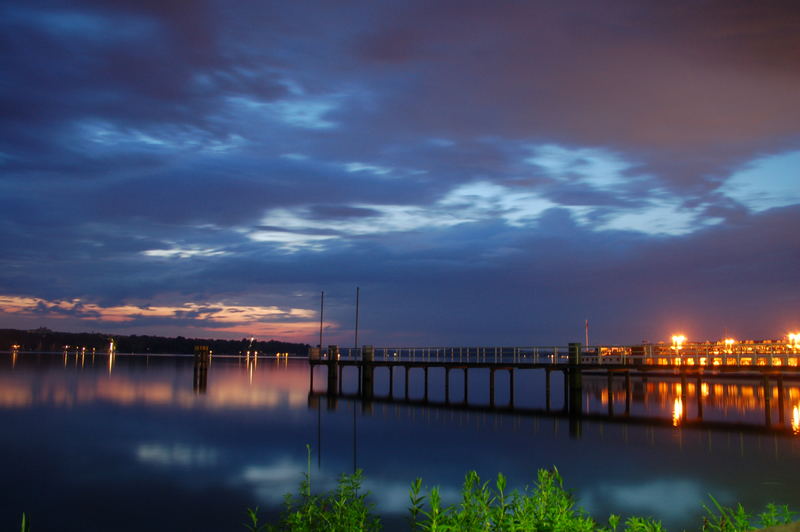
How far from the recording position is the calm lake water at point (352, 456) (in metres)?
18.3

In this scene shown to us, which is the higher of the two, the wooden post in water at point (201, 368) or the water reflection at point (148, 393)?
the wooden post in water at point (201, 368)

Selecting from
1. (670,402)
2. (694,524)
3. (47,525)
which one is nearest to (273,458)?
(47,525)

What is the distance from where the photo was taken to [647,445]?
27734 millimetres

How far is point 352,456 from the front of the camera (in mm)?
26656

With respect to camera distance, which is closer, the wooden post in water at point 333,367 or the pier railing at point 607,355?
the pier railing at point 607,355

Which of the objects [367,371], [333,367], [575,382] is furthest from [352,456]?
[333,367]

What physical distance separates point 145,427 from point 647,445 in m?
26.9

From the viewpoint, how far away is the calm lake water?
18328 mm

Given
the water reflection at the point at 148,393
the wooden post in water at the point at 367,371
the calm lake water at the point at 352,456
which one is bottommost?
the water reflection at the point at 148,393

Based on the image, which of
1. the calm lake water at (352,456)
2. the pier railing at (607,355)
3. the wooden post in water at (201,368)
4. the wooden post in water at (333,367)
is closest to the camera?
the calm lake water at (352,456)

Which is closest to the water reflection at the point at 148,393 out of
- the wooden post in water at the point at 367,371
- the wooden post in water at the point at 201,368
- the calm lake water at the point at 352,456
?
the wooden post in water at the point at 201,368

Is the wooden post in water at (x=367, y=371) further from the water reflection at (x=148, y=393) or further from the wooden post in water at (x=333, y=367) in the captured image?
the water reflection at (x=148, y=393)

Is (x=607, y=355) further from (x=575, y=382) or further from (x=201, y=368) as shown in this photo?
(x=201, y=368)

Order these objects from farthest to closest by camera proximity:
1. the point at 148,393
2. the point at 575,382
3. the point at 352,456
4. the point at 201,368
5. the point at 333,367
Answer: the point at 201,368 → the point at 148,393 → the point at 333,367 → the point at 575,382 → the point at 352,456
